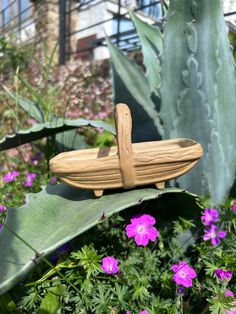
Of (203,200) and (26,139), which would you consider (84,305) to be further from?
(26,139)

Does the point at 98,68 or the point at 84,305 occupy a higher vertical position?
the point at 98,68

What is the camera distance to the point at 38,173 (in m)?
1.48

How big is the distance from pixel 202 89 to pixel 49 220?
0.52m

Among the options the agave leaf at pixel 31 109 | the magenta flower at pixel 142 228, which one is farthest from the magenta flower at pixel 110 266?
the agave leaf at pixel 31 109

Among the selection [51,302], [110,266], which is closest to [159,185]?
[110,266]

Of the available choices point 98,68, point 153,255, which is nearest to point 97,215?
point 153,255

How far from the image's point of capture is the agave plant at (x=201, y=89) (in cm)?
95

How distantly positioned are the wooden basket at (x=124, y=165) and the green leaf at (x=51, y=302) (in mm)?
228

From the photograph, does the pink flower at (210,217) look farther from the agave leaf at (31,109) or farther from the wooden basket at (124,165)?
the agave leaf at (31,109)

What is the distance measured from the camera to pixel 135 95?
1.30m

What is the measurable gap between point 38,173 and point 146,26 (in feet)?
2.38

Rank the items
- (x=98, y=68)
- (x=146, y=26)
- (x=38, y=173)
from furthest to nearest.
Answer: (x=98, y=68) → (x=38, y=173) → (x=146, y=26)

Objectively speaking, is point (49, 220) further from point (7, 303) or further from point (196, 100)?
point (196, 100)

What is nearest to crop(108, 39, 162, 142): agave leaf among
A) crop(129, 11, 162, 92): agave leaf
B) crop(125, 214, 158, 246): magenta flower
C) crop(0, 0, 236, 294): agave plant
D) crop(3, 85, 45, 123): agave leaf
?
crop(129, 11, 162, 92): agave leaf
